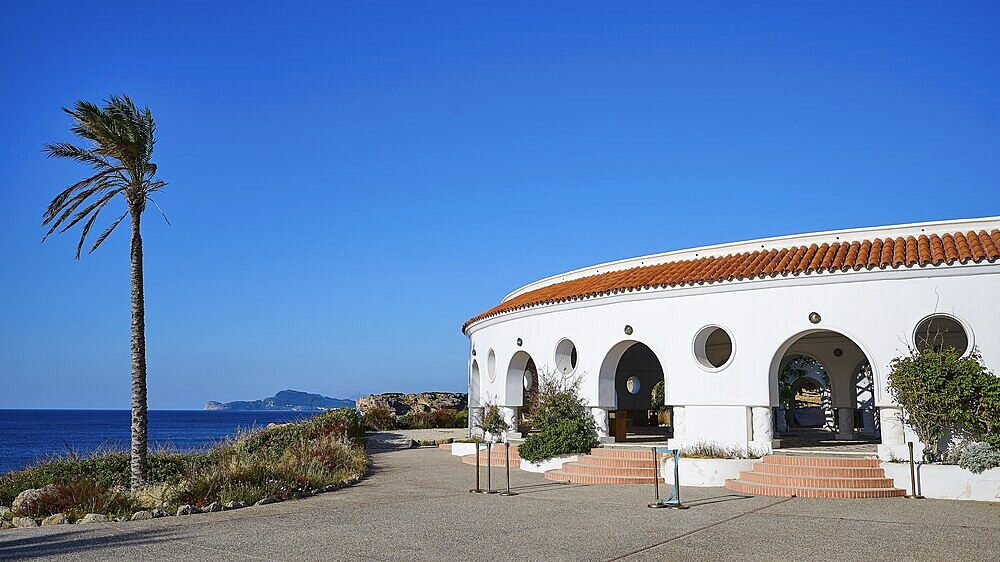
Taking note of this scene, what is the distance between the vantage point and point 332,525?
41.4ft

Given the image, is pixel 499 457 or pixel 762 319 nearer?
pixel 762 319

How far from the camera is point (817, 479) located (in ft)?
50.4

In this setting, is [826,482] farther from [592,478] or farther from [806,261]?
[806,261]

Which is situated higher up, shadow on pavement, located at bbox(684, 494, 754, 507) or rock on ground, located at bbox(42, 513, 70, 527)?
rock on ground, located at bbox(42, 513, 70, 527)

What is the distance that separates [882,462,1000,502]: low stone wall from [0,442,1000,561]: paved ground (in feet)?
1.42

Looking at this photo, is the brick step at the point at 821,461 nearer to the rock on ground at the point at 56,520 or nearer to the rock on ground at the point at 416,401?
the rock on ground at the point at 56,520

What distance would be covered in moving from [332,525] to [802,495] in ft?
29.2

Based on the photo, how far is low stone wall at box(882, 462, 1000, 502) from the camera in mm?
14336

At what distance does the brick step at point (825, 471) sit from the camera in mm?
15500

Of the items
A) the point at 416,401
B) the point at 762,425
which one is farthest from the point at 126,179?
the point at 416,401

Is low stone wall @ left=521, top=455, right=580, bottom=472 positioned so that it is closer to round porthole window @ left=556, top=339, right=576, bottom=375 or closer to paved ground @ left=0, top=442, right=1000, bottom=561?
round porthole window @ left=556, top=339, right=576, bottom=375

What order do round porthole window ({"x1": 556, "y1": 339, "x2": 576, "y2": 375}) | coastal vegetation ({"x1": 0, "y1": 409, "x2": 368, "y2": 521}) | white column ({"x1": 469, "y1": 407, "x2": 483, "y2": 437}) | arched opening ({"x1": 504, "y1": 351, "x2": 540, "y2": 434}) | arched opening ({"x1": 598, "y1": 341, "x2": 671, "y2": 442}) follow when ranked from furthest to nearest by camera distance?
arched opening ({"x1": 598, "y1": 341, "x2": 671, "y2": 442})
white column ({"x1": 469, "y1": 407, "x2": 483, "y2": 437})
arched opening ({"x1": 504, "y1": 351, "x2": 540, "y2": 434})
round porthole window ({"x1": 556, "y1": 339, "x2": 576, "y2": 375})
coastal vegetation ({"x1": 0, "y1": 409, "x2": 368, "y2": 521})

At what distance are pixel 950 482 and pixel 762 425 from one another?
411 cm

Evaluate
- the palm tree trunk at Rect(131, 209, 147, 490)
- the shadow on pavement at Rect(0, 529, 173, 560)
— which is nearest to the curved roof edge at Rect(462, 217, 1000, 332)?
the palm tree trunk at Rect(131, 209, 147, 490)
